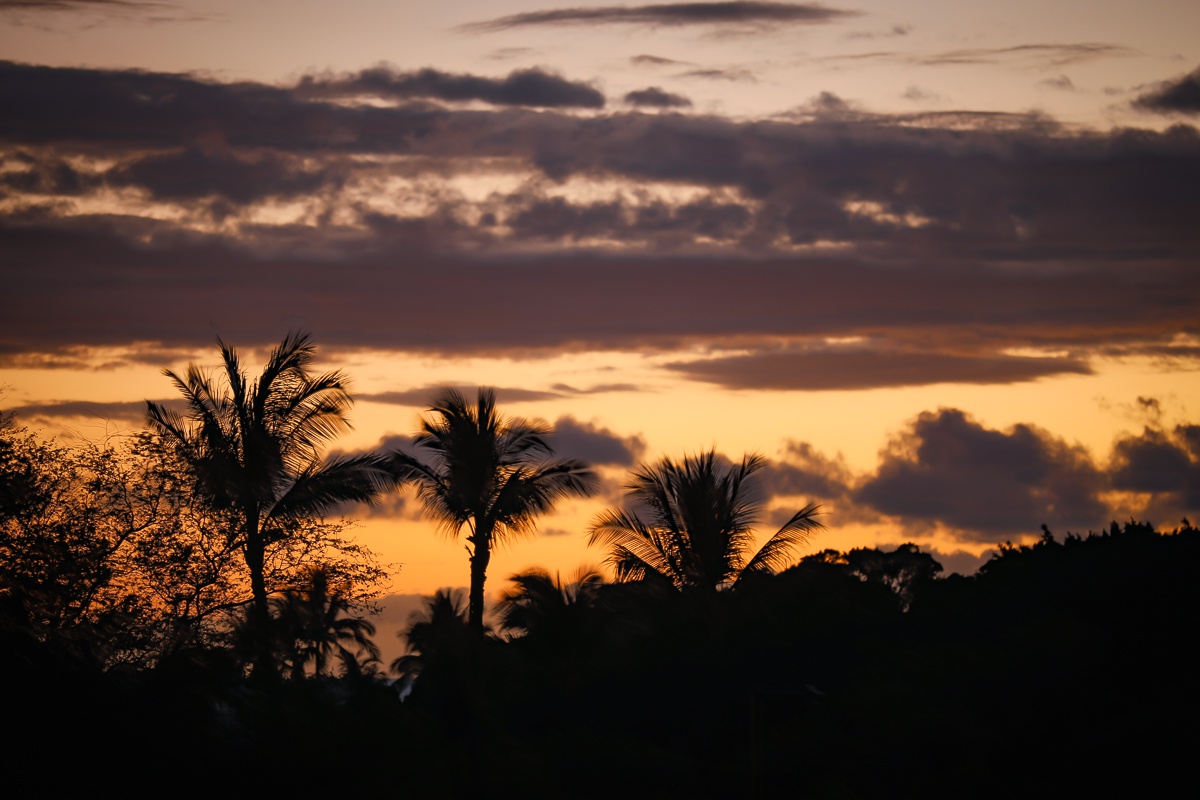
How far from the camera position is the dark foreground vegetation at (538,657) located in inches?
1037

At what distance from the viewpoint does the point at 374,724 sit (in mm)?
30938

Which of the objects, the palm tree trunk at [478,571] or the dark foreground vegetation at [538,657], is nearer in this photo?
the dark foreground vegetation at [538,657]

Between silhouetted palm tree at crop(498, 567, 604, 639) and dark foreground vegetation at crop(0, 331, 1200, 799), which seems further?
silhouetted palm tree at crop(498, 567, 604, 639)

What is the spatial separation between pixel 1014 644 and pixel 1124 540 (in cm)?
683

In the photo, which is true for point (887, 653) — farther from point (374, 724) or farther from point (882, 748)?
point (374, 724)

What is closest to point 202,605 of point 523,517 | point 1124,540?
point 523,517

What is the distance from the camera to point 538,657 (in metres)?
39.1

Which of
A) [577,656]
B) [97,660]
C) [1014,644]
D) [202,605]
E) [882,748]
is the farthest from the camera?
[577,656]

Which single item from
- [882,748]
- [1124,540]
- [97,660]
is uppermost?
[1124,540]

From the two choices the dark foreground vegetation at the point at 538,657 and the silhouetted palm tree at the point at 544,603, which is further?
the silhouetted palm tree at the point at 544,603

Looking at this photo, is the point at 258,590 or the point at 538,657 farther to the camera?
the point at 538,657

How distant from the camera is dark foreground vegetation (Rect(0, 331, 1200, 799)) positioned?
26328mm

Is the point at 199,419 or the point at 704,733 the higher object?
the point at 199,419

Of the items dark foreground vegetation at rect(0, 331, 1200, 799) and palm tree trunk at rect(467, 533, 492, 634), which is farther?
palm tree trunk at rect(467, 533, 492, 634)
